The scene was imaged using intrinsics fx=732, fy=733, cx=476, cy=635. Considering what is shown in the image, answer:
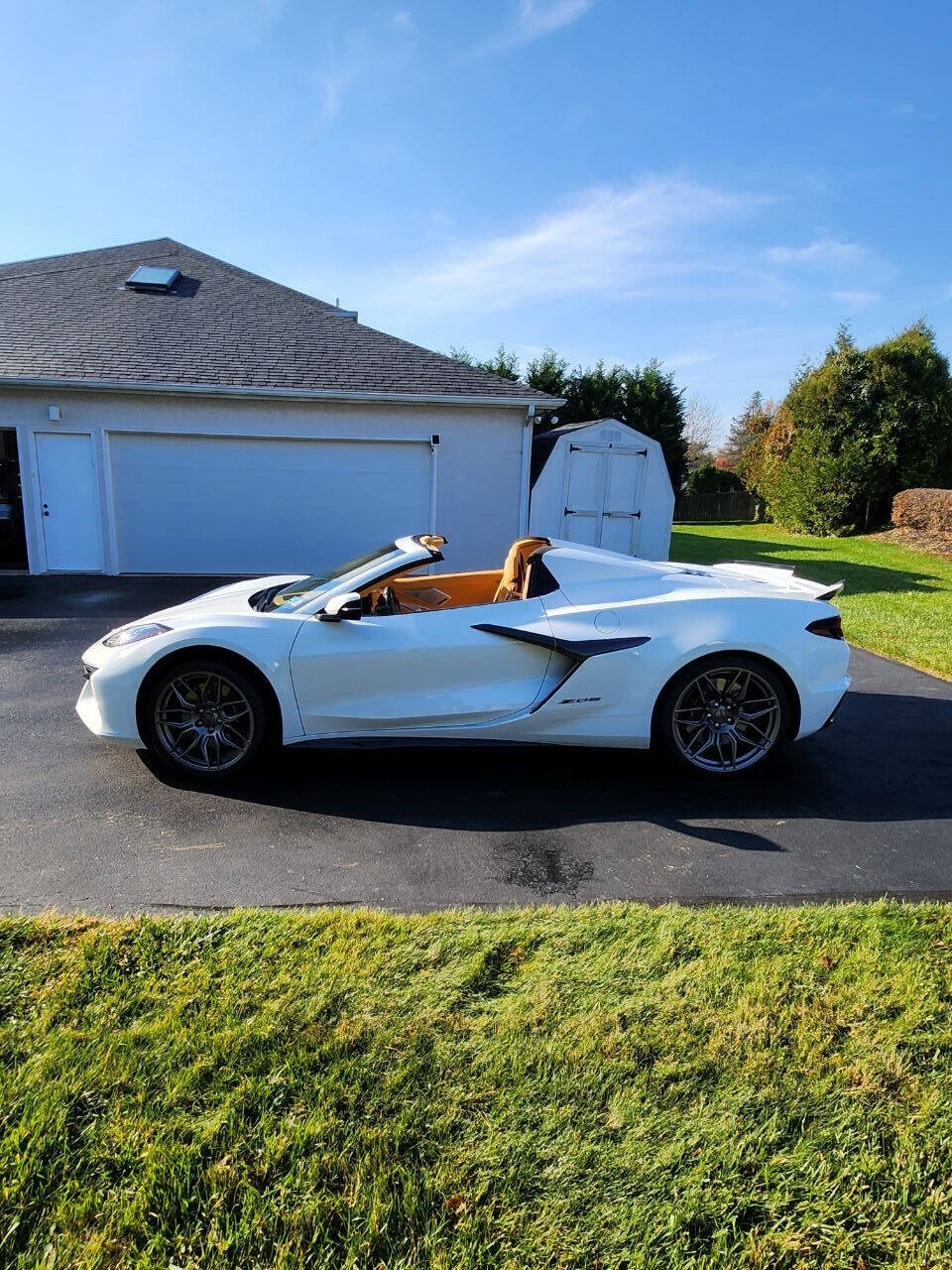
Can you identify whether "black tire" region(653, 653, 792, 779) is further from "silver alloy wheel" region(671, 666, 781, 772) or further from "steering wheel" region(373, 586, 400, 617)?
"steering wheel" region(373, 586, 400, 617)

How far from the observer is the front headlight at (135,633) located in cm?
389

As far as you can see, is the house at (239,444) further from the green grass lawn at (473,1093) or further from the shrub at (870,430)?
the shrub at (870,430)

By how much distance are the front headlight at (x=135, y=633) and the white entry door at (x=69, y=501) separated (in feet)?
28.7

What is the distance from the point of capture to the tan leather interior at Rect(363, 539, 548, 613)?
4352 millimetres

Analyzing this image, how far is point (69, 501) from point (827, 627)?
11.4 meters

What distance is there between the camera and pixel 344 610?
379 cm

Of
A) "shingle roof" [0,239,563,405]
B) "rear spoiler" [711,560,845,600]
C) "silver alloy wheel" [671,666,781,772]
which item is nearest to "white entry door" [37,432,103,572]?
"shingle roof" [0,239,563,405]

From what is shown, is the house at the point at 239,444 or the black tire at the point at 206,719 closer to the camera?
the black tire at the point at 206,719

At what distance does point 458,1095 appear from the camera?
1.88 meters

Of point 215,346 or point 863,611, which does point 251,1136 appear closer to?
point 863,611

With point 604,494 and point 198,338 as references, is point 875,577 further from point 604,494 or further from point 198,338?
point 198,338

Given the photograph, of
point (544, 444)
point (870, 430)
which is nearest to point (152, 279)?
point (544, 444)

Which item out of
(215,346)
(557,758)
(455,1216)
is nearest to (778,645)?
(557,758)

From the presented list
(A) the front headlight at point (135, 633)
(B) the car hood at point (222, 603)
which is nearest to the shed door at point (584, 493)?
(B) the car hood at point (222, 603)
